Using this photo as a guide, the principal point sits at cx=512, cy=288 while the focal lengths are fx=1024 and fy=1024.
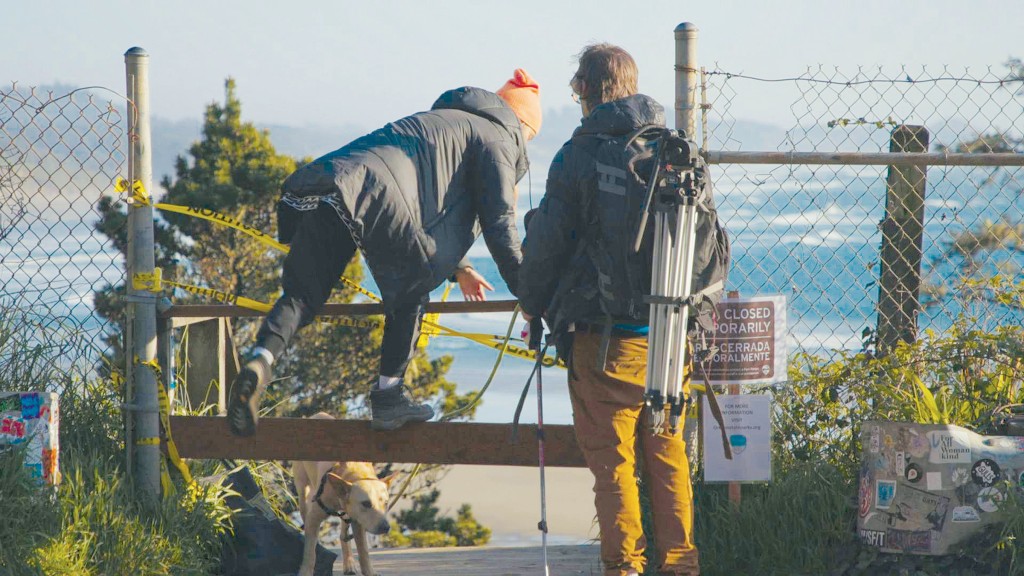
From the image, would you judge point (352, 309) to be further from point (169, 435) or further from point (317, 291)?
point (169, 435)

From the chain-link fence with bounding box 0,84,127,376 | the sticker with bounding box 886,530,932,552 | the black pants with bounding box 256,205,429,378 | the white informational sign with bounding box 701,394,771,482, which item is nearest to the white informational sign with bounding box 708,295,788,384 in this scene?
the white informational sign with bounding box 701,394,771,482

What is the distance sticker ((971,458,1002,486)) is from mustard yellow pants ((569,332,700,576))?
1.12m

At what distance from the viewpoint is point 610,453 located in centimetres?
350

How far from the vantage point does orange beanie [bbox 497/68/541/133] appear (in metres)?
4.44

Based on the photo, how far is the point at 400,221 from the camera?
12.8 feet

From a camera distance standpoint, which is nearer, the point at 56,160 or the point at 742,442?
the point at 742,442

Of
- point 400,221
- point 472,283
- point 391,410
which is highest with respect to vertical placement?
point 400,221

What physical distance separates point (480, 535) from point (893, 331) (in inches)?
359

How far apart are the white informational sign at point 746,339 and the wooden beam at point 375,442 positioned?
72cm

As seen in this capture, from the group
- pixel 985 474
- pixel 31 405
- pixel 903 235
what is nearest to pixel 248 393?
pixel 31 405

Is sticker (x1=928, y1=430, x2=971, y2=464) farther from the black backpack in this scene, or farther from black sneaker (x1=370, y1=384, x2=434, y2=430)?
black sneaker (x1=370, y1=384, x2=434, y2=430)

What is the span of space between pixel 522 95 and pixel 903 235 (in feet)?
6.40

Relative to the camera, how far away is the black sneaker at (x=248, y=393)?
146 inches

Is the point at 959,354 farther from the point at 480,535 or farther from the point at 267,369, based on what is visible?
the point at 480,535
